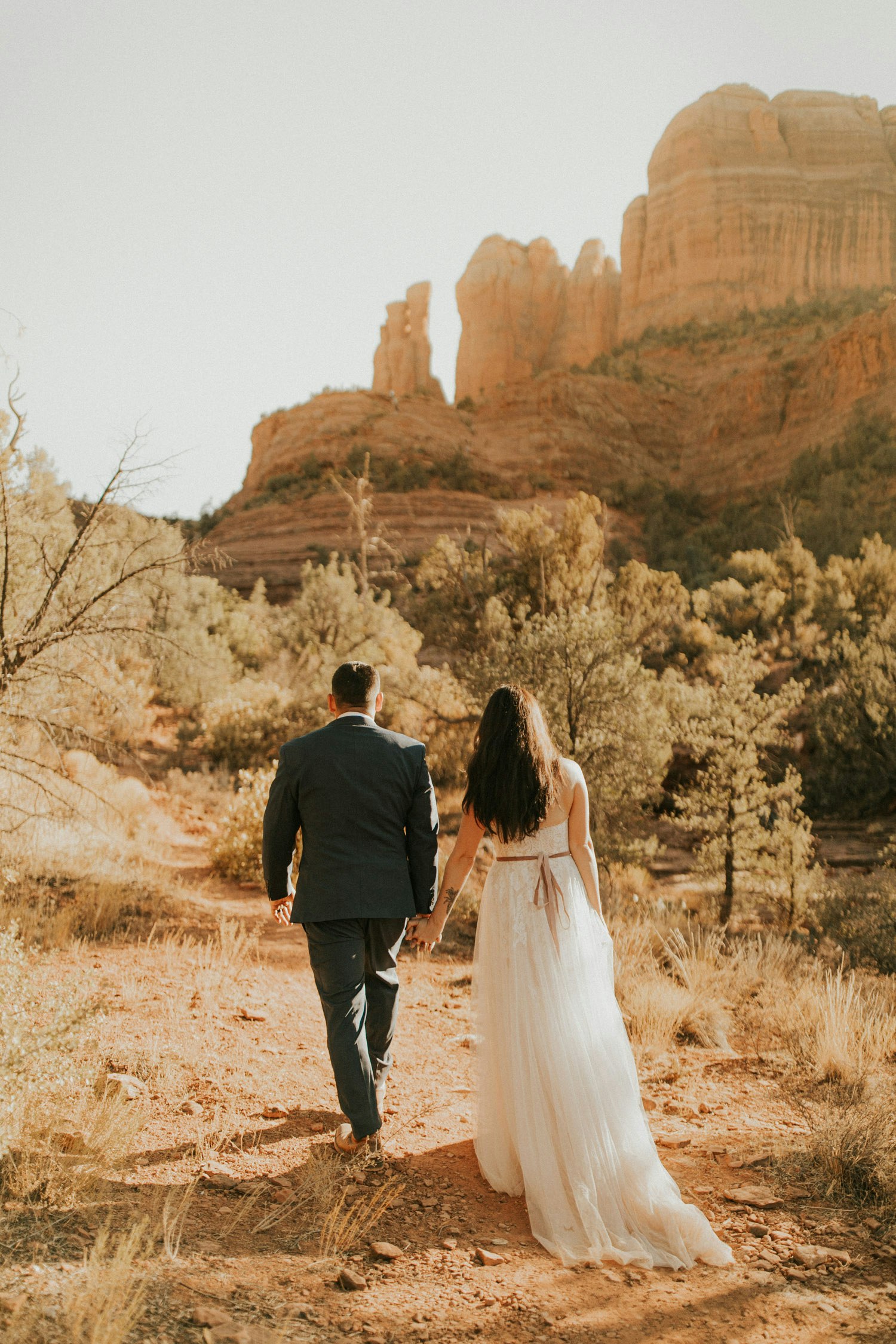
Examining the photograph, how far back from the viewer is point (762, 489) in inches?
1706

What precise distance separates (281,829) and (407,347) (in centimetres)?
7571

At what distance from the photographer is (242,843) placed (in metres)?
8.88

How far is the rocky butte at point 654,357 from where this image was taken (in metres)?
42.3

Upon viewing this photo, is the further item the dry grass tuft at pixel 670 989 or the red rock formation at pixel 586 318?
the red rock formation at pixel 586 318

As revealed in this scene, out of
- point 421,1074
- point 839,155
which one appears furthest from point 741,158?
point 421,1074

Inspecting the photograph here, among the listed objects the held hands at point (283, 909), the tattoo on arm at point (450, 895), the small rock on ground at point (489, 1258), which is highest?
the tattoo on arm at point (450, 895)

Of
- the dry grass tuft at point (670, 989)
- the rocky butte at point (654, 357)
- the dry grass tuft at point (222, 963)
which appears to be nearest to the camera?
the dry grass tuft at point (670, 989)

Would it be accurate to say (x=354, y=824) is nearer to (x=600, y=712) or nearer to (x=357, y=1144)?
(x=357, y=1144)

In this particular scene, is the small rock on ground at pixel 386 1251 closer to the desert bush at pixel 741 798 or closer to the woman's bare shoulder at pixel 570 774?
the woman's bare shoulder at pixel 570 774

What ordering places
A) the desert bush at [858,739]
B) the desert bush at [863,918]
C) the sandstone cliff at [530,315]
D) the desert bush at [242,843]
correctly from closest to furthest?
1. the desert bush at [863,918]
2. the desert bush at [242,843]
3. the desert bush at [858,739]
4. the sandstone cliff at [530,315]

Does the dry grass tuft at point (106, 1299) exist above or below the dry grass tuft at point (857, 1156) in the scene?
above

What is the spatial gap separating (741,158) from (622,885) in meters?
80.2

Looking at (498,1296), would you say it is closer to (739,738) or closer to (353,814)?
(353,814)

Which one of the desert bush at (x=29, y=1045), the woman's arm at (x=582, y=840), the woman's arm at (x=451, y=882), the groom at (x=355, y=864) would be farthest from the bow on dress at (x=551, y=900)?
the desert bush at (x=29, y=1045)
